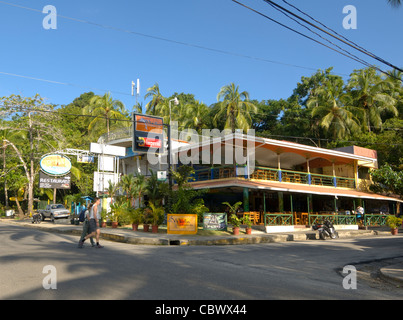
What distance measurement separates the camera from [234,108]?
145 ft

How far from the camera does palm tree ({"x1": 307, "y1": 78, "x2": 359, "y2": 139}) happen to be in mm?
41125

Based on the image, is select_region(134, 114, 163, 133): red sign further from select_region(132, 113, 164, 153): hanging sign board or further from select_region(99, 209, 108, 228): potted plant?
select_region(99, 209, 108, 228): potted plant

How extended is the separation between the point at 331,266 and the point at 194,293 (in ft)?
20.2

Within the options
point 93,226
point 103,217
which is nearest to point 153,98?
point 103,217

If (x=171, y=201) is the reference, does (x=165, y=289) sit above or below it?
below

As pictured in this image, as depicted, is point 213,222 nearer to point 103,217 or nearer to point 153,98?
point 103,217

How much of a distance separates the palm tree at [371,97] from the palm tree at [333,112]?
6.57 feet

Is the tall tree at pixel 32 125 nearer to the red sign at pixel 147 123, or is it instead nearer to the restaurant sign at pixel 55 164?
the restaurant sign at pixel 55 164

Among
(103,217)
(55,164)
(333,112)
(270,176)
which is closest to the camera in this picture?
(103,217)

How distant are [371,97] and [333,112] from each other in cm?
610

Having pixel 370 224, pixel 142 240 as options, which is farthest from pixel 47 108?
pixel 370 224

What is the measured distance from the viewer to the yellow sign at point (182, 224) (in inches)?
750

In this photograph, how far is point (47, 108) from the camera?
117 feet
